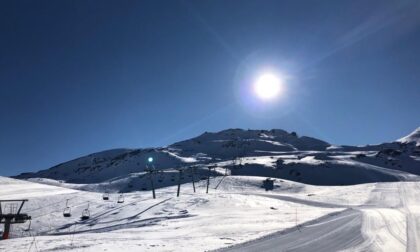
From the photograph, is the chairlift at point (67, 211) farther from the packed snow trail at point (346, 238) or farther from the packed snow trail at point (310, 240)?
the packed snow trail at point (310, 240)

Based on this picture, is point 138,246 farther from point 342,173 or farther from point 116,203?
point 342,173

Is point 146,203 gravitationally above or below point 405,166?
below

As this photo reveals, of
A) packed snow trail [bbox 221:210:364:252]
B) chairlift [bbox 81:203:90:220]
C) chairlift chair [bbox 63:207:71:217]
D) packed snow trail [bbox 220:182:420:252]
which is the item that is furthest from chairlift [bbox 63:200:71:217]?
packed snow trail [bbox 221:210:364:252]

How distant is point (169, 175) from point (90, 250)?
131 m

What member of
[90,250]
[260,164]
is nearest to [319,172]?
[260,164]

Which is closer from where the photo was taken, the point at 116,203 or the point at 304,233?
the point at 304,233

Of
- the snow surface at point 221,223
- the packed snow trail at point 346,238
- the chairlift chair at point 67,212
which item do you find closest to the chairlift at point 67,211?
the chairlift chair at point 67,212

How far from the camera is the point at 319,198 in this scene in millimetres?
78812

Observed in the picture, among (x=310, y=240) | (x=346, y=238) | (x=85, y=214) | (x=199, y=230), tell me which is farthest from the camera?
(x=85, y=214)

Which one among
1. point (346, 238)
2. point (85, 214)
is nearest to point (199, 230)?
point (346, 238)

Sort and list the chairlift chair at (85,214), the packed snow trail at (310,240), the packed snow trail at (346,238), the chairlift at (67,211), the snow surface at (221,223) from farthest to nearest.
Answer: the chairlift at (67,211)
the chairlift chair at (85,214)
the snow surface at (221,223)
the packed snow trail at (346,238)
the packed snow trail at (310,240)

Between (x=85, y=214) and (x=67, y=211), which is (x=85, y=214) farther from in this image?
(x=67, y=211)

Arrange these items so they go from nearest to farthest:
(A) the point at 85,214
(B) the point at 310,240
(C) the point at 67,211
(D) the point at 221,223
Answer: (B) the point at 310,240 < (D) the point at 221,223 < (A) the point at 85,214 < (C) the point at 67,211

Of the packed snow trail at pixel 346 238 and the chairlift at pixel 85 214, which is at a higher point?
the chairlift at pixel 85 214
